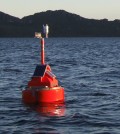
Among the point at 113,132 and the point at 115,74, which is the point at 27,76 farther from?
the point at 113,132

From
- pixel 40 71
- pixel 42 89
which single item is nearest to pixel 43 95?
pixel 42 89

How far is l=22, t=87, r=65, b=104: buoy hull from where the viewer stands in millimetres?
22375

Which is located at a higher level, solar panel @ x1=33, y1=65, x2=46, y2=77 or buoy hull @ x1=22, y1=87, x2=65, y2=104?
solar panel @ x1=33, y1=65, x2=46, y2=77

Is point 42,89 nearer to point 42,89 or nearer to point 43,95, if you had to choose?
point 42,89

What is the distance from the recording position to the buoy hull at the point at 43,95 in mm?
22375

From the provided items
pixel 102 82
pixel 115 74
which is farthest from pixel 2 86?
pixel 115 74

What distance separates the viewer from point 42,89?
22.4 m

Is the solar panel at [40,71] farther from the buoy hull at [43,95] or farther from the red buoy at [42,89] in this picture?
the buoy hull at [43,95]

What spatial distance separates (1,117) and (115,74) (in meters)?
19.2

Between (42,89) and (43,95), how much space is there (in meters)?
0.24

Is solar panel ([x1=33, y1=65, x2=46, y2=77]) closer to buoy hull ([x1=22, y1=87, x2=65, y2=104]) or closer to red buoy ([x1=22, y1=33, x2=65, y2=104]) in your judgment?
red buoy ([x1=22, y1=33, x2=65, y2=104])

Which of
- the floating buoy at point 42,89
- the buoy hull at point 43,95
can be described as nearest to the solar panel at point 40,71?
the floating buoy at point 42,89

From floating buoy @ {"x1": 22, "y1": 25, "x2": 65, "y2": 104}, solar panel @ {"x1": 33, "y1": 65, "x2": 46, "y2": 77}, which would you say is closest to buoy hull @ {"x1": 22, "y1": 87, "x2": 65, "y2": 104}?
floating buoy @ {"x1": 22, "y1": 25, "x2": 65, "y2": 104}

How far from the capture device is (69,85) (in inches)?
1222
